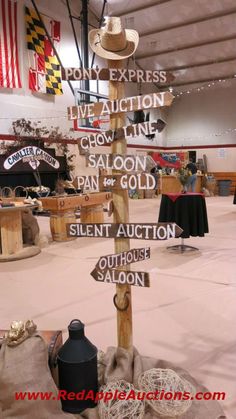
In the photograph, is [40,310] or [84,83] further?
[84,83]

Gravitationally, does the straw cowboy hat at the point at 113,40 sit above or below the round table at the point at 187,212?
above

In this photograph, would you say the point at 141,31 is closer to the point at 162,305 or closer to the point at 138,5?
the point at 138,5

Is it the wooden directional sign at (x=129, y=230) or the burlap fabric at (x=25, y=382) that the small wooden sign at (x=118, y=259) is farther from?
the burlap fabric at (x=25, y=382)

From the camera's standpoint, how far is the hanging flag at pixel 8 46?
9555mm

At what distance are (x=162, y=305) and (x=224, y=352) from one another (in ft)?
2.72

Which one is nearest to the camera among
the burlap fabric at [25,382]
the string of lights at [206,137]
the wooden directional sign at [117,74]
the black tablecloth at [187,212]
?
the burlap fabric at [25,382]

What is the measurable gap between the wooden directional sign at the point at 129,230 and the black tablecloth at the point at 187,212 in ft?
9.41

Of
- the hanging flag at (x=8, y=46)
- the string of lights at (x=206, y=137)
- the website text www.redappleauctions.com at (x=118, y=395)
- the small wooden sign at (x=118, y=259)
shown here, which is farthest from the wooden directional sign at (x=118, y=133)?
the string of lights at (x=206, y=137)

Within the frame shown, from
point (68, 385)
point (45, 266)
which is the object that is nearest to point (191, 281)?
point (45, 266)

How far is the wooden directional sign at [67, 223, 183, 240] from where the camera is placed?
5.77 feet

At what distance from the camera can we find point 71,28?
1193cm

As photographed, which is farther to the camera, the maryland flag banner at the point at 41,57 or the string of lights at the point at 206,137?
the string of lights at the point at 206,137

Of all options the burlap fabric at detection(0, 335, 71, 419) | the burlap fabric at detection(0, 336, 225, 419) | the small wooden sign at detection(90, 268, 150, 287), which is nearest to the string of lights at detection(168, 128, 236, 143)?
the small wooden sign at detection(90, 268, 150, 287)

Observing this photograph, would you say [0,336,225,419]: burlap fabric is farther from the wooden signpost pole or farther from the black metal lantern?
the wooden signpost pole
